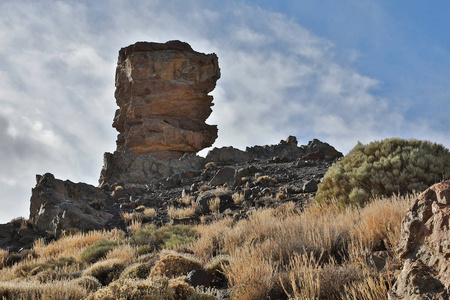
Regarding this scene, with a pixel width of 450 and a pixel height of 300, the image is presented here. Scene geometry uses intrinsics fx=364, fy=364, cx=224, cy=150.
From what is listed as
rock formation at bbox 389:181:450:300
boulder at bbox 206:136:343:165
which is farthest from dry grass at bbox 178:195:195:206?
rock formation at bbox 389:181:450:300

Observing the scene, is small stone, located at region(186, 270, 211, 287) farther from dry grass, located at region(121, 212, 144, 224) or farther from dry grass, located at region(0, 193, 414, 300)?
dry grass, located at region(121, 212, 144, 224)

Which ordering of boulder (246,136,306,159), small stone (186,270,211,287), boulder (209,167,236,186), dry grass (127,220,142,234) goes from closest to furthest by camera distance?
small stone (186,270,211,287) < dry grass (127,220,142,234) < boulder (209,167,236,186) < boulder (246,136,306,159)

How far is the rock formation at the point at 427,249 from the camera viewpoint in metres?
2.77

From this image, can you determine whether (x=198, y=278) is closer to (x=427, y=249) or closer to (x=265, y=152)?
(x=427, y=249)

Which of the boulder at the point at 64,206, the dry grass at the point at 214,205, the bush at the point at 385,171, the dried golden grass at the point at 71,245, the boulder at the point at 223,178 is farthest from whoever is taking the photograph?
the boulder at the point at 223,178

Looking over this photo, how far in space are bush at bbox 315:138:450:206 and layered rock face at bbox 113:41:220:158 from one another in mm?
25060

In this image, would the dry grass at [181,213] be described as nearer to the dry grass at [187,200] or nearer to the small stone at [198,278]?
the dry grass at [187,200]

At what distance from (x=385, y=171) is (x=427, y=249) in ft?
19.9

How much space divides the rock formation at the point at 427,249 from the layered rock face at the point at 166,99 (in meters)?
30.8

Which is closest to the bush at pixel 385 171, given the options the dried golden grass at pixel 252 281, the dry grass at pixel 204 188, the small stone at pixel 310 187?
the small stone at pixel 310 187

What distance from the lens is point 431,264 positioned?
117 inches

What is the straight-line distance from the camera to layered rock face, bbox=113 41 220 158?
111ft

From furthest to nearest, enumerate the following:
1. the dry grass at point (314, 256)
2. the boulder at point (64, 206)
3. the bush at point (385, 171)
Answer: the boulder at point (64, 206)
the bush at point (385, 171)
the dry grass at point (314, 256)

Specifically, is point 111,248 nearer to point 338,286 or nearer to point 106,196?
point 338,286
